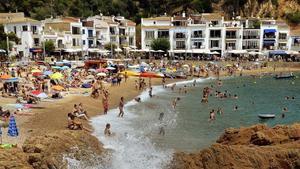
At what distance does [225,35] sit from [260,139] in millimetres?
68013

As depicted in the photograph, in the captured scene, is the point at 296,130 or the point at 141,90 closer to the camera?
the point at 296,130

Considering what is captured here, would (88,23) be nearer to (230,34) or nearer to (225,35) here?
(225,35)

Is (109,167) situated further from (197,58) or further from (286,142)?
(197,58)

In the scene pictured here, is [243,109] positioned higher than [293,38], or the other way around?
[293,38]

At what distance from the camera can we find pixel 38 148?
18234 mm

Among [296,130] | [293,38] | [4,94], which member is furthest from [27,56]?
[296,130]

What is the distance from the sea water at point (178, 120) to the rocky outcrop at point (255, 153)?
2107 millimetres

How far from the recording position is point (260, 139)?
18453 mm

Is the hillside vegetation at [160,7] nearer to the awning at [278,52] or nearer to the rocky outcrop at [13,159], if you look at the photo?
the awning at [278,52]

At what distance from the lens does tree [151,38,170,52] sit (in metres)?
83.8

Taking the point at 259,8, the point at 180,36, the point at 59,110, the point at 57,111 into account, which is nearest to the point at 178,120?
the point at 59,110

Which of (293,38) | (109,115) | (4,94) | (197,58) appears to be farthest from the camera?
(293,38)

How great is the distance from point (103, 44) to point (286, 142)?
225 feet

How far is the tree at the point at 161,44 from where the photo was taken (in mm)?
83750
